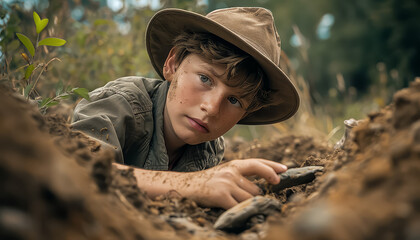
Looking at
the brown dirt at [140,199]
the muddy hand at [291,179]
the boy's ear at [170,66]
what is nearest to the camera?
the brown dirt at [140,199]

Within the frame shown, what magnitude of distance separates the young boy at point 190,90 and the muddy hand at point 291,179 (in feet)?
1.75

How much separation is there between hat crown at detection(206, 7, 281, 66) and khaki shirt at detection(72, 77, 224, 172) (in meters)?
0.65

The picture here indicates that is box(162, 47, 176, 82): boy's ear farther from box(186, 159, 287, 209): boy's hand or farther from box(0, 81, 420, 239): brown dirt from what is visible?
box(0, 81, 420, 239): brown dirt

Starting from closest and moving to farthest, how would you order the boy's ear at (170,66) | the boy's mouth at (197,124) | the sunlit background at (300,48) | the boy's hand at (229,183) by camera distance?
the boy's hand at (229,183) → the boy's mouth at (197,124) → the boy's ear at (170,66) → the sunlit background at (300,48)

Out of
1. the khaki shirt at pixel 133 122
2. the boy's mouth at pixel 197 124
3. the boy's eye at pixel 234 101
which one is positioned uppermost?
the boy's eye at pixel 234 101

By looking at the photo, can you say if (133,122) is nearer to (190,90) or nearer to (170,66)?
(190,90)

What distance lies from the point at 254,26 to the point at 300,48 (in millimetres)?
2412

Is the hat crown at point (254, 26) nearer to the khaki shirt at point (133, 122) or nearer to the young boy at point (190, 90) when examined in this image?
the young boy at point (190, 90)

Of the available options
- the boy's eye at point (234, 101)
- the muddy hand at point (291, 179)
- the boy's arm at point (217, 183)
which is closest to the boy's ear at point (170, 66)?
the boy's eye at point (234, 101)

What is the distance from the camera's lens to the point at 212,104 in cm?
213

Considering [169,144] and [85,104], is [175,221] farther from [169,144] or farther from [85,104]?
[169,144]

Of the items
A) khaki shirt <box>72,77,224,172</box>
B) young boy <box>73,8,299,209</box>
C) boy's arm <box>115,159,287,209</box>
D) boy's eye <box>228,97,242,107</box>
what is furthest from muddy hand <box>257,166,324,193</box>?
khaki shirt <box>72,77,224,172</box>

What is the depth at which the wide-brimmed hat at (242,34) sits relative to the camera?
86.4 inches

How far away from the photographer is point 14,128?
746mm
